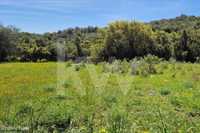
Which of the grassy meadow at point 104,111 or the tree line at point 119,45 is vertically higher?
the tree line at point 119,45

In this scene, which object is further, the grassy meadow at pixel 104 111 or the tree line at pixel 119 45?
the tree line at pixel 119 45

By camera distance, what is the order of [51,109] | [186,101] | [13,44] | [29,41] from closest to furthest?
1. [51,109]
2. [186,101]
3. [13,44]
4. [29,41]

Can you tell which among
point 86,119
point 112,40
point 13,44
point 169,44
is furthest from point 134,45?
point 86,119

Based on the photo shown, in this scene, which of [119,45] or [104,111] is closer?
[104,111]

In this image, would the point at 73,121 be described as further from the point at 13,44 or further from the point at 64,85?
the point at 13,44

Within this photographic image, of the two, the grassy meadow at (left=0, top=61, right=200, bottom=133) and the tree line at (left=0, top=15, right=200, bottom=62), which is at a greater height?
the tree line at (left=0, top=15, right=200, bottom=62)

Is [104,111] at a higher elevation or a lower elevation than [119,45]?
lower

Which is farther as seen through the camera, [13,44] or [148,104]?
[13,44]

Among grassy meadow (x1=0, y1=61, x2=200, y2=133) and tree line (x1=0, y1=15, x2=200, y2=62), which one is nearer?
grassy meadow (x1=0, y1=61, x2=200, y2=133)

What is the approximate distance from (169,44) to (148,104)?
117ft

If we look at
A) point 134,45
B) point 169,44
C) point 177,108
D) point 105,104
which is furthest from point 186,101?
point 169,44

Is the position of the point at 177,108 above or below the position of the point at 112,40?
below

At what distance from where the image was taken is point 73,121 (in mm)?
7023

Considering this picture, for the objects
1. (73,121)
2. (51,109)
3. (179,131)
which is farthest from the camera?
(51,109)
